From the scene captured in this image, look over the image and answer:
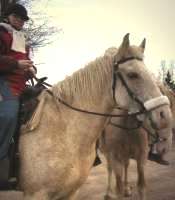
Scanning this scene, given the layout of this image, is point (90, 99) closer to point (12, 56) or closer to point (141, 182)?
point (12, 56)

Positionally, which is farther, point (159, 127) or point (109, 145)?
point (109, 145)

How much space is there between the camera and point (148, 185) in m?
10.4

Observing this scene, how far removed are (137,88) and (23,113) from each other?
4.32ft

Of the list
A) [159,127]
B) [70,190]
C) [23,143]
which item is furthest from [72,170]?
[159,127]

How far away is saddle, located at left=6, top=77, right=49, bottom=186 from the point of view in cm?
484

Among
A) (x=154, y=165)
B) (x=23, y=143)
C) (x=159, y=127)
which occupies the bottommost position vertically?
(x=154, y=165)

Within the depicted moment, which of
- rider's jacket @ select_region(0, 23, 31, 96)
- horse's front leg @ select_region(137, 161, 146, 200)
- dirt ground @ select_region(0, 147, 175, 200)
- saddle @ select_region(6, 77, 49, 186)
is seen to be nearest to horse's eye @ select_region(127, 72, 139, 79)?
saddle @ select_region(6, 77, 49, 186)

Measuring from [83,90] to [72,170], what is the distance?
0.93 m

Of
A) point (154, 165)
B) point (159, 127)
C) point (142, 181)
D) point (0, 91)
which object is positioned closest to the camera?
point (159, 127)

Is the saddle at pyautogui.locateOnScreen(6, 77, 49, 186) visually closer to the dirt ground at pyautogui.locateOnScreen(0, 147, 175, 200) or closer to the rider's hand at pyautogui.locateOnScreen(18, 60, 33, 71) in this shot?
the rider's hand at pyautogui.locateOnScreen(18, 60, 33, 71)

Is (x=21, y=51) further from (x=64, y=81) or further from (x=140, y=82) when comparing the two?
(x=140, y=82)

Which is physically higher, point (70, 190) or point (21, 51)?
point (21, 51)

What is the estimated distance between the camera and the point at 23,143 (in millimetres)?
4863

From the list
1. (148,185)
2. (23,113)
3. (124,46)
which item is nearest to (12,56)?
(23,113)
